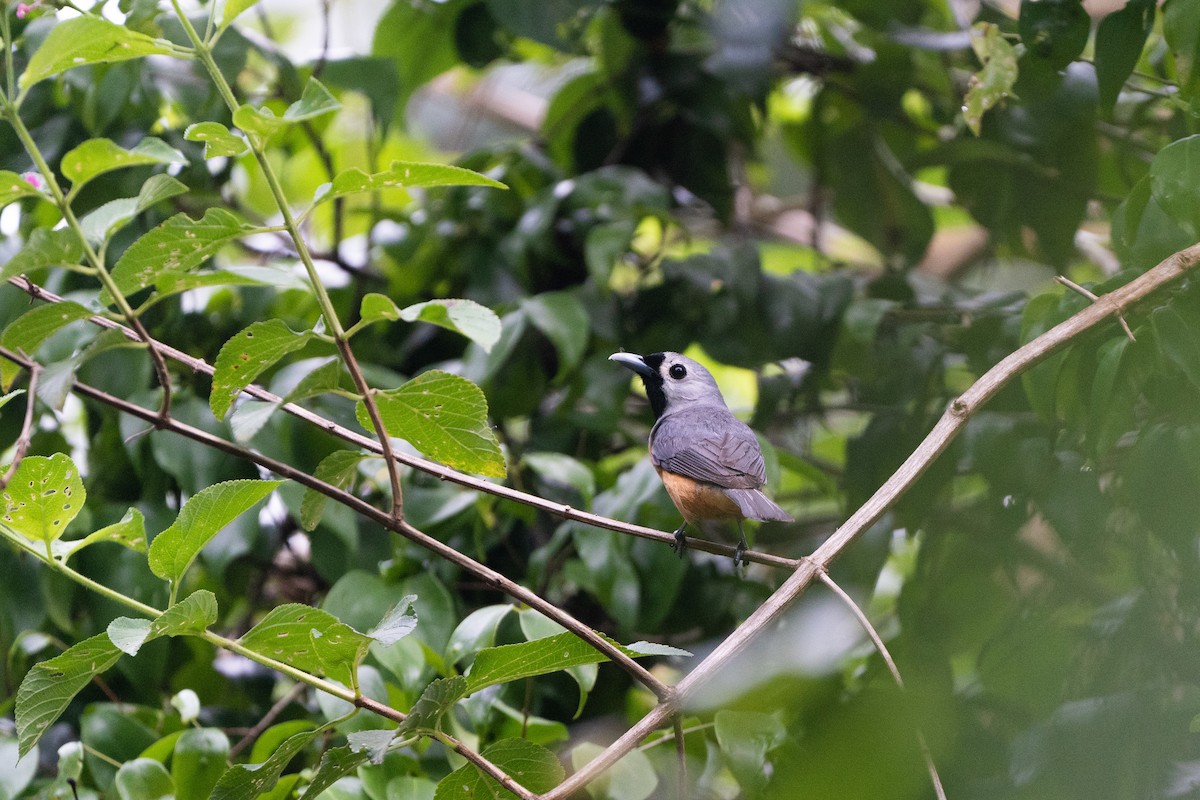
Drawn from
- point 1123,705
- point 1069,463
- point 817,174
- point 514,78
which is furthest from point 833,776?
point 514,78

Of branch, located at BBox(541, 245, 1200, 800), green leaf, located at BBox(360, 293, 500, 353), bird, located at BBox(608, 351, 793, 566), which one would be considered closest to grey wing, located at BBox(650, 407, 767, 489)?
bird, located at BBox(608, 351, 793, 566)

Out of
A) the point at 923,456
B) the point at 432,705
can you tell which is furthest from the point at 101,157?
the point at 923,456

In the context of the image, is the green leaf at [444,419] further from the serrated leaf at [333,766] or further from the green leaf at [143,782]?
the green leaf at [143,782]

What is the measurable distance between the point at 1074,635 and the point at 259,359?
1719 mm

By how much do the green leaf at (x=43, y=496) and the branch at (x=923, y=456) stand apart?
868 millimetres

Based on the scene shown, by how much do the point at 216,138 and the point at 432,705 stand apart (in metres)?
0.87

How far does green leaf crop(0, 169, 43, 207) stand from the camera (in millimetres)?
1318

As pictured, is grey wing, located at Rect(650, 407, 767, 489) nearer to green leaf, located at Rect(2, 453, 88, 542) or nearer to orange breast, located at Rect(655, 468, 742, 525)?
orange breast, located at Rect(655, 468, 742, 525)

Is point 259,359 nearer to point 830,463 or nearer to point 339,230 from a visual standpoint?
point 339,230

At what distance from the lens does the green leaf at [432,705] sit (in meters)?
1.55

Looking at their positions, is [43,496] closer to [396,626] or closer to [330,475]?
[330,475]

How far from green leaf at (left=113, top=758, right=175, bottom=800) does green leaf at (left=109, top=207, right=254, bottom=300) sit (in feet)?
3.38

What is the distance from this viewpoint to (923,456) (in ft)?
6.01

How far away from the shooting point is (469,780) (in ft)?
5.49
